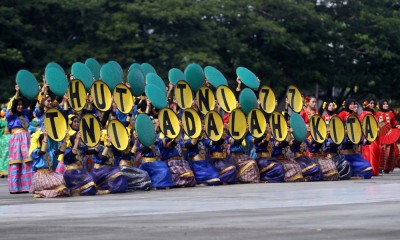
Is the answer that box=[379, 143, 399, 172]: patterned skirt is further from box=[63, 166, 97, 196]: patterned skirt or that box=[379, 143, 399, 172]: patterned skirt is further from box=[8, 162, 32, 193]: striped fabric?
box=[63, 166, 97, 196]: patterned skirt

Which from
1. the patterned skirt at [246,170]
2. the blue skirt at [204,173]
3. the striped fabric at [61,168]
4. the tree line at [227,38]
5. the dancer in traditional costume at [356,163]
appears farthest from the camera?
the tree line at [227,38]

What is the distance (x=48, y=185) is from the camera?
1891 cm

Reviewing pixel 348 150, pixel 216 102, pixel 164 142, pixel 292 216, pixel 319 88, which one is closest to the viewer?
pixel 292 216

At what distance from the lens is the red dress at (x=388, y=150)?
2781 centimetres

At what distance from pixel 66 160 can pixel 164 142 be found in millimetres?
2441

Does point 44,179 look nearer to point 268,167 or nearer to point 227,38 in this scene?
point 268,167

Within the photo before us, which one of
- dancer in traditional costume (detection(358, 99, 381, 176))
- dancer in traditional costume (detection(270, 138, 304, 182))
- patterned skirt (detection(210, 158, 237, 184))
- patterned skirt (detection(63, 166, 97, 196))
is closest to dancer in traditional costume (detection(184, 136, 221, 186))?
patterned skirt (detection(210, 158, 237, 184))

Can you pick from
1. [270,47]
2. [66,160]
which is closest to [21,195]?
[66,160]

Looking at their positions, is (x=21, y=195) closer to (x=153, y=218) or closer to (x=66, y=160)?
(x=66, y=160)

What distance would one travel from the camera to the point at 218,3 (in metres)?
44.2

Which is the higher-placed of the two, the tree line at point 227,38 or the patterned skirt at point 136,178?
the tree line at point 227,38

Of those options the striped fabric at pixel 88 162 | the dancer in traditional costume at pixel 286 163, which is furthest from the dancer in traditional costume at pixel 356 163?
the striped fabric at pixel 88 162

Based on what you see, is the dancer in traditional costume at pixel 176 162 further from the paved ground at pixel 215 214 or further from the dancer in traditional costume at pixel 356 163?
the dancer in traditional costume at pixel 356 163

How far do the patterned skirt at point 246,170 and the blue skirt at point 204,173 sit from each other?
70 centimetres
